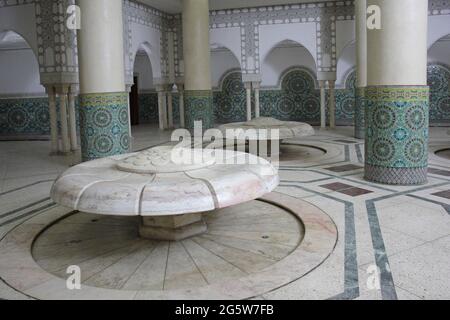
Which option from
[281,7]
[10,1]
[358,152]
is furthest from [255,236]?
[281,7]

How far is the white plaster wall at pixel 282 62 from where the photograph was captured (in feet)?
37.1

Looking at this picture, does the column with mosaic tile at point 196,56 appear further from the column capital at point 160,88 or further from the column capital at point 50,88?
the column capital at point 160,88

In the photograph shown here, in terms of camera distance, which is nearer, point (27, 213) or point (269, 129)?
point (27, 213)

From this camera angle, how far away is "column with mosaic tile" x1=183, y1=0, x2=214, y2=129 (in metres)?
Answer: 6.90

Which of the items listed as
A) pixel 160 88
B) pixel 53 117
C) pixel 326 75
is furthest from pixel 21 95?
pixel 326 75

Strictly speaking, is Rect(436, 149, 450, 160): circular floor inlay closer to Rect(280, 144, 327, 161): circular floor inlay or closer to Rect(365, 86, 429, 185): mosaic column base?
Rect(280, 144, 327, 161): circular floor inlay

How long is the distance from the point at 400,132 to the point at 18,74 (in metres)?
8.91

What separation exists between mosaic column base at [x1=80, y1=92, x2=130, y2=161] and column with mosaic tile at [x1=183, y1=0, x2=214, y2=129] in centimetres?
253

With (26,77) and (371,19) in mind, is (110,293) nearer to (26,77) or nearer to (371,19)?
(371,19)

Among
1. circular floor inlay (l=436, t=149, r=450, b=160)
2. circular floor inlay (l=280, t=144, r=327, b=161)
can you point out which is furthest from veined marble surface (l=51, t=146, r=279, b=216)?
circular floor inlay (l=436, t=149, r=450, b=160)

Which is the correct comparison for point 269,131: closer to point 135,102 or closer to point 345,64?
point 345,64

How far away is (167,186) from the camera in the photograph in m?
2.06

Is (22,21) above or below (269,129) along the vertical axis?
above

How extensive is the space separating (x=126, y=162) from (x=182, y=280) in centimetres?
91
